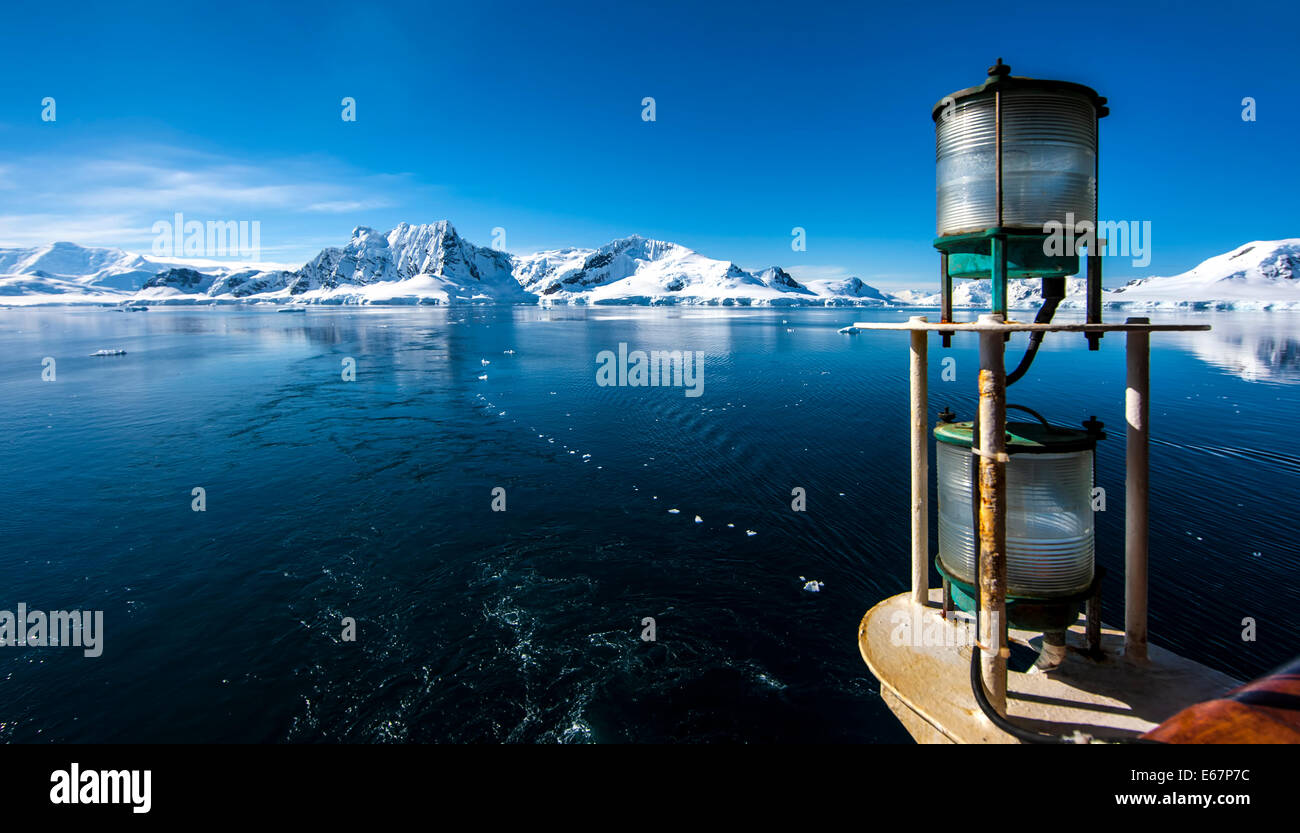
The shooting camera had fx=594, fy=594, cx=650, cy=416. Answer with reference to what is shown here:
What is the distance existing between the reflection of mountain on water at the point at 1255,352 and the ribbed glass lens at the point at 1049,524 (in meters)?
43.0

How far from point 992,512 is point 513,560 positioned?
13.0m

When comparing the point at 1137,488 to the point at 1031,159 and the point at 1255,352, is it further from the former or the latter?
the point at 1255,352

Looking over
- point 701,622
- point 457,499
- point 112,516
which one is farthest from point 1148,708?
point 112,516

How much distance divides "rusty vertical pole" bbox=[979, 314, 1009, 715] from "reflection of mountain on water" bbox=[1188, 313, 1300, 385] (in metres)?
44.7

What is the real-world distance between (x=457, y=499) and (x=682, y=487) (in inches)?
336

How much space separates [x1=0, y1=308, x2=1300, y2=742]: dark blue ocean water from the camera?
11.4 meters

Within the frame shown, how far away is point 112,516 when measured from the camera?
65.6ft

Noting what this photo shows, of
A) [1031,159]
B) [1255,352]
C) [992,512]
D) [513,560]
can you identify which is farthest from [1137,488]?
[1255,352]

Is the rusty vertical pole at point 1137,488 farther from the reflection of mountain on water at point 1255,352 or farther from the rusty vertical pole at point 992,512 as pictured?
the reflection of mountain on water at point 1255,352

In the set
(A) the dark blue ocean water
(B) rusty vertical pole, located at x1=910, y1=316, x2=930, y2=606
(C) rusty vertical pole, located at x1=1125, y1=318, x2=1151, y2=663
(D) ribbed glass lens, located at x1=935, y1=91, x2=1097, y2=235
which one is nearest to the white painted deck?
(C) rusty vertical pole, located at x1=1125, y1=318, x2=1151, y2=663

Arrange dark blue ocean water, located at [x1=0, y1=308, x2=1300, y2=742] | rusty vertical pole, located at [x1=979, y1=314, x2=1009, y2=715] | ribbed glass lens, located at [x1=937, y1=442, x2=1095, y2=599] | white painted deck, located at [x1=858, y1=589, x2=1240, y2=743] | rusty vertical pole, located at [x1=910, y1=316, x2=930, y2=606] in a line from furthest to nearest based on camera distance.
→ dark blue ocean water, located at [x1=0, y1=308, x2=1300, y2=742] → rusty vertical pole, located at [x1=910, y1=316, x2=930, y2=606] → ribbed glass lens, located at [x1=937, y1=442, x2=1095, y2=599] → white painted deck, located at [x1=858, y1=589, x2=1240, y2=743] → rusty vertical pole, located at [x1=979, y1=314, x2=1009, y2=715]

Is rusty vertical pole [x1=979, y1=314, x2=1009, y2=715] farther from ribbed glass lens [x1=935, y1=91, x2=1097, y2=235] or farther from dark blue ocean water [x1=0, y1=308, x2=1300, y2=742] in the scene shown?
dark blue ocean water [x1=0, y1=308, x2=1300, y2=742]
